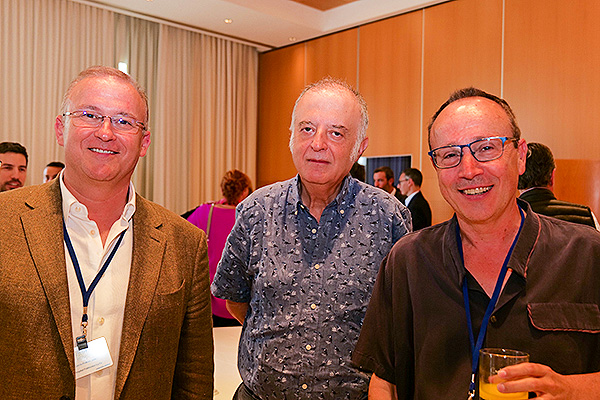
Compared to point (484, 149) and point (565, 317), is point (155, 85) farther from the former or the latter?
→ point (565, 317)

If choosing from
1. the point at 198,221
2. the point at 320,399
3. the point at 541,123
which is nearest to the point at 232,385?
the point at 198,221

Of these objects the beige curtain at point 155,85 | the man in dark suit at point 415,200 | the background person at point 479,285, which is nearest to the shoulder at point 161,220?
the background person at point 479,285

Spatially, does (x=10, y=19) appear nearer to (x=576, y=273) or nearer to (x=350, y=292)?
(x=350, y=292)

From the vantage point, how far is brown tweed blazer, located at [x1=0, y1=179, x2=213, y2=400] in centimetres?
144

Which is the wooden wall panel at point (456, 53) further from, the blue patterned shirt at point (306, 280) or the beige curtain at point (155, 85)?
the blue patterned shirt at point (306, 280)

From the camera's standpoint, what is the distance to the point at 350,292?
1.78 m

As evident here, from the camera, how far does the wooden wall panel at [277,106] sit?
8906 millimetres

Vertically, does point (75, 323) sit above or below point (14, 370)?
above

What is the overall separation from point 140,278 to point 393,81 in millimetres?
6441

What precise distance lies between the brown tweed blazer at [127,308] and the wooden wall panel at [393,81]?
5.83 metres

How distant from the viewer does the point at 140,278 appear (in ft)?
5.33

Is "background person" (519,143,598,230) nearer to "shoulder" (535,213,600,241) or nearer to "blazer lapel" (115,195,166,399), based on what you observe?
"shoulder" (535,213,600,241)

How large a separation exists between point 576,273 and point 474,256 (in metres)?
0.27

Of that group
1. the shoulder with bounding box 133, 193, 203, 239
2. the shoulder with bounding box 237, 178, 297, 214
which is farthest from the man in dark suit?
the shoulder with bounding box 133, 193, 203, 239
